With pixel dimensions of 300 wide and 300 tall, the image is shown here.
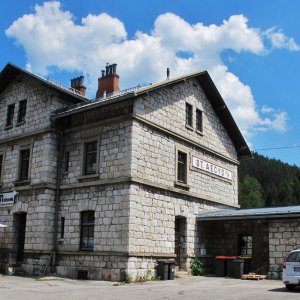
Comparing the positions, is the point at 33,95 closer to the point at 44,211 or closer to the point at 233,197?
the point at 44,211

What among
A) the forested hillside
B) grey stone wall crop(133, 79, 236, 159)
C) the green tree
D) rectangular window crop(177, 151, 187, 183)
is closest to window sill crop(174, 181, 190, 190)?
rectangular window crop(177, 151, 187, 183)

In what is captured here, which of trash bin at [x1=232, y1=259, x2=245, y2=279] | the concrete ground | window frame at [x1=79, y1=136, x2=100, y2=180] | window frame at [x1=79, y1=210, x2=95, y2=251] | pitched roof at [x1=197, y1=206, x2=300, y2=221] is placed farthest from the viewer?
trash bin at [x1=232, y1=259, x2=245, y2=279]

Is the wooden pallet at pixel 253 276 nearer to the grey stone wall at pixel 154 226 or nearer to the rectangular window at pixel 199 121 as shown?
the grey stone wall at pixel 154 226

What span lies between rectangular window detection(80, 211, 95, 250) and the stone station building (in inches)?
1.6

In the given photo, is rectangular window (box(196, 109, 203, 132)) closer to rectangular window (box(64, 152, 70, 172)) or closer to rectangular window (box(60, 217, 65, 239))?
rectangular window (box(64, 152, 70, 172))

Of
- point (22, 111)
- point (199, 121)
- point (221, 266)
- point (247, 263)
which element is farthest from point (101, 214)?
point (199, 121)

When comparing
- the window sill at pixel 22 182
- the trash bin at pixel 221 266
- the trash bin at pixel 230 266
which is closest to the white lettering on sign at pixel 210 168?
the trash bin at pixel 221 266

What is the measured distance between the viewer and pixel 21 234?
21.3 m

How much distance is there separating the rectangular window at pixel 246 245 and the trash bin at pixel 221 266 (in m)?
2.03

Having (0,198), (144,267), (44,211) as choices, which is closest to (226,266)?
(144,267)

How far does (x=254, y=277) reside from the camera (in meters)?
18.6

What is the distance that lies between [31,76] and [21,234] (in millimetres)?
7487

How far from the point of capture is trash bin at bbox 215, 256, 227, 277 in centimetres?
2038

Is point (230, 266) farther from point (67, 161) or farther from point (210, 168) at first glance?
point (67, 161)
